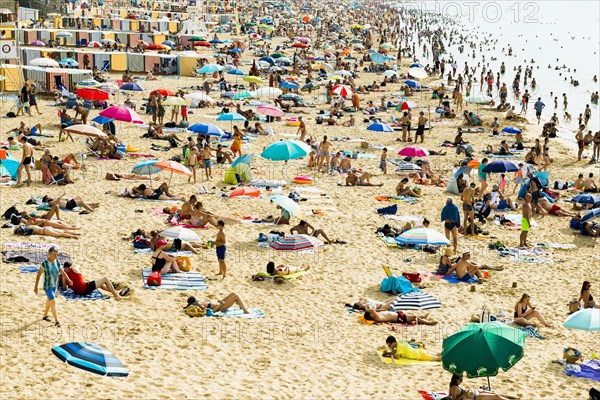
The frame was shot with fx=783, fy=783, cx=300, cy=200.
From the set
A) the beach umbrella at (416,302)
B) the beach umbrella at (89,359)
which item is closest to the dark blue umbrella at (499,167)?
the beach umbrella at (416,302)

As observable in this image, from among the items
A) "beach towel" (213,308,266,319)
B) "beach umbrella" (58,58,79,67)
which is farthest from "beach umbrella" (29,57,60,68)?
"beach towel" (213,308,266,319)

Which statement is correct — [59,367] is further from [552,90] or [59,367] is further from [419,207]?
[552,90]

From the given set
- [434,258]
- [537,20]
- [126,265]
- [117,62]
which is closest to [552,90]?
[117,62]

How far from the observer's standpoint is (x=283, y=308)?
431 inches

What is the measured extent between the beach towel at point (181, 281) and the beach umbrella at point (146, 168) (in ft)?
16.8

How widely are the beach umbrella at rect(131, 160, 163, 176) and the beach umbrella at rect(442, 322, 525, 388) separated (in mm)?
9694

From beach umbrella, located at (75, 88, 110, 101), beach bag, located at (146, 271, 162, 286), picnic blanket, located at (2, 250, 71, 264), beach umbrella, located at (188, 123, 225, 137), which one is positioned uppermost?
beach umbrella, located at (75, 88, 110, 101)

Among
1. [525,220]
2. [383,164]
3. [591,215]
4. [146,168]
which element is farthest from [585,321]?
[383,164]

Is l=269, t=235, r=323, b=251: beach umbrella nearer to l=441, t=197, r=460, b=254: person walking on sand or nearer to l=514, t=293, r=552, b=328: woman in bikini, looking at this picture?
l=441, t=197, r=460, b=254: person walking on sand

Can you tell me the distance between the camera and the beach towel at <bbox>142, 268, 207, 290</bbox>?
11234mm

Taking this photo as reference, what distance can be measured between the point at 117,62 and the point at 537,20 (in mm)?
103672

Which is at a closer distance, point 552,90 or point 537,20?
point 552,90

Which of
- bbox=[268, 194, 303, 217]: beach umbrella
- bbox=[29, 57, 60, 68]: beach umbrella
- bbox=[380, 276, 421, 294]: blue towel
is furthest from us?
bbox=[29, 57, 60, 68]: beach umbrella

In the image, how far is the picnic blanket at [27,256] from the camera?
11391 mm
